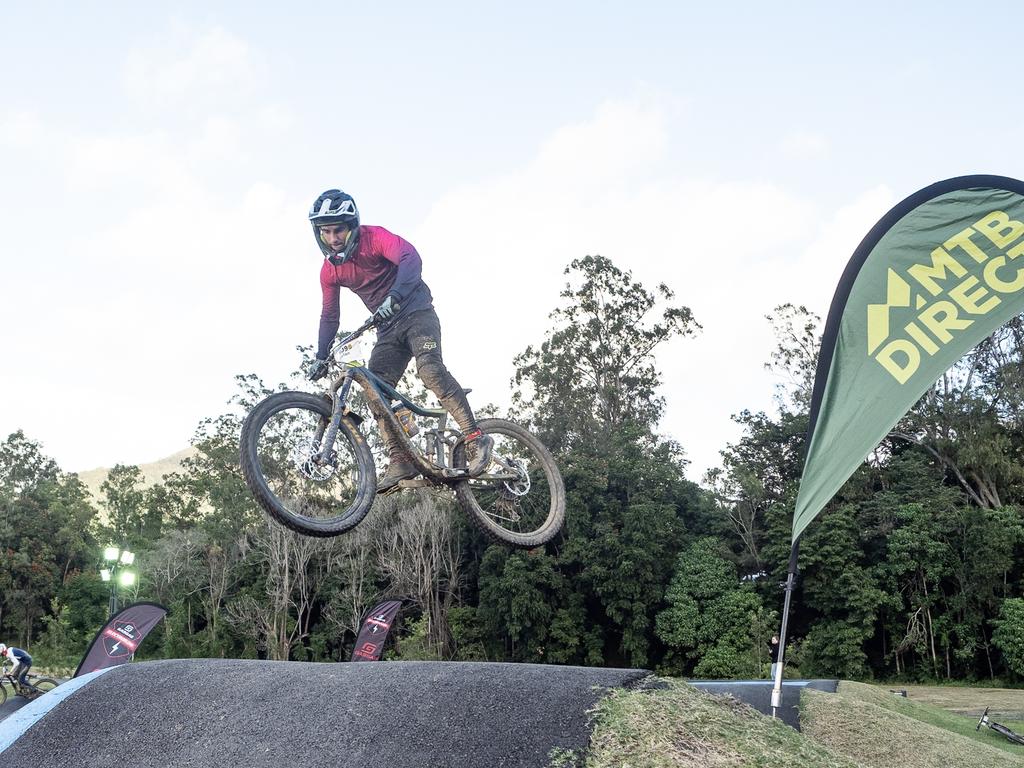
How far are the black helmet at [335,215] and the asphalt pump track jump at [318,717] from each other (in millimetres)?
4918

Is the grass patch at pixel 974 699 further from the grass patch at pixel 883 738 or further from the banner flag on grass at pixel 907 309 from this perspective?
the banner flag on grass at pixel 907 309

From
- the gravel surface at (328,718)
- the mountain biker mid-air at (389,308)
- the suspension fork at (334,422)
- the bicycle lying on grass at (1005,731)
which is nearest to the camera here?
the gravel surface at (328,718)

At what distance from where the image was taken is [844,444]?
9.20m

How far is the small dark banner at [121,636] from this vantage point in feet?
69.5

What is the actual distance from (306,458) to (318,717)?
2.70 meters

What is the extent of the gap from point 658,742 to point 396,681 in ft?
10.4

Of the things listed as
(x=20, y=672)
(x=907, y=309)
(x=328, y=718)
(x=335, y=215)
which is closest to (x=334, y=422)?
(x=335, y=215)

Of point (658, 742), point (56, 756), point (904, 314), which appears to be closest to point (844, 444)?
point (904, 314)

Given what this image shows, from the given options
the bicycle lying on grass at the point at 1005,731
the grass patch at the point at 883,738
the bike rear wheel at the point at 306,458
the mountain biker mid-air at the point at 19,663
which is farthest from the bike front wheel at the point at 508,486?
the mountain biker mid-air at the point at 19,663

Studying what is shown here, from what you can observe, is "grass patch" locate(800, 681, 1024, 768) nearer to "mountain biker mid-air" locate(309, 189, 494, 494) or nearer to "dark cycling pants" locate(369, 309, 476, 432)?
"mountain biker mid-air" locate(309, 189, 494, 494)

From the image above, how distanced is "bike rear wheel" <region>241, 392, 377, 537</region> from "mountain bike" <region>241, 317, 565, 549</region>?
0.01 metres

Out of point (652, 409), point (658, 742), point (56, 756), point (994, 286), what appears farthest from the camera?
point (652, 409)

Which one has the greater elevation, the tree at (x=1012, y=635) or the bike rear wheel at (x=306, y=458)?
the tree at (x=1012, y=635)

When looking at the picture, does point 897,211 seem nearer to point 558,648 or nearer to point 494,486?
point 494,486
